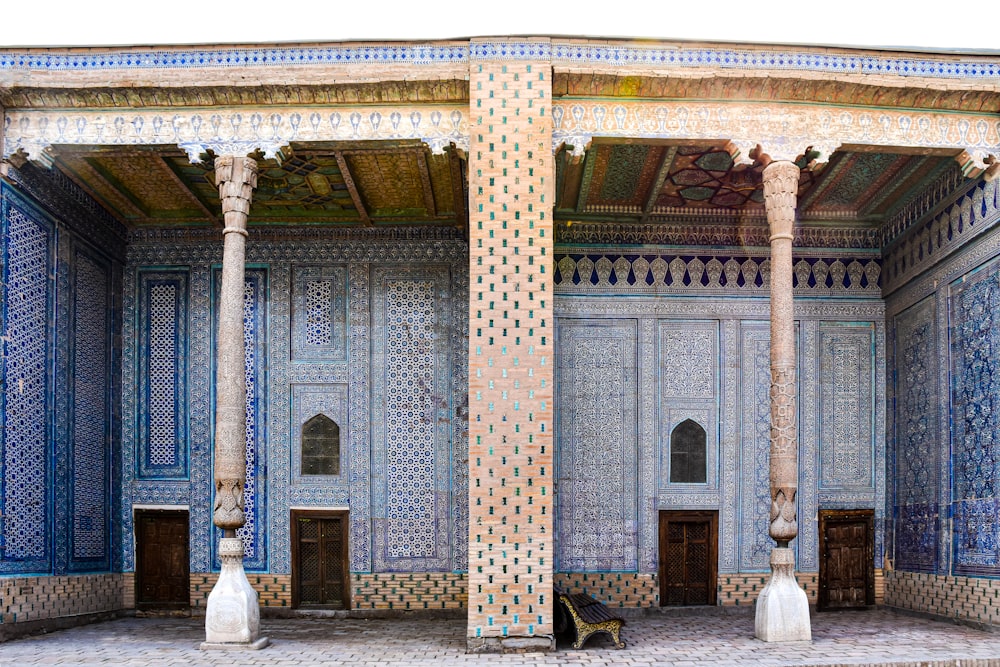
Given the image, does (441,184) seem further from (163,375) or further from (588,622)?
(588,622)

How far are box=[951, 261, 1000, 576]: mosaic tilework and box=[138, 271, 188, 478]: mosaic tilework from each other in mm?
7879

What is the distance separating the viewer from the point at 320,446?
396 inches

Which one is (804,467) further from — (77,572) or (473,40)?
(77,572)

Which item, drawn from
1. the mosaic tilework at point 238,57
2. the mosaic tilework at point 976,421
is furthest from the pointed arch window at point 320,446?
the mosaic tilework at point 976,421

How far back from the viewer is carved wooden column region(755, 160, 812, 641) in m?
7.57

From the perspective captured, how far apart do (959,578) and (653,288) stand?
164 inches

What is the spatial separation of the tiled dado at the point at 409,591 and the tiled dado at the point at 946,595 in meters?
4.61

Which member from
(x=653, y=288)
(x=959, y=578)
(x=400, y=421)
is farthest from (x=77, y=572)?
(x=959, y=578)

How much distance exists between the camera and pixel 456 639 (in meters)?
8.07

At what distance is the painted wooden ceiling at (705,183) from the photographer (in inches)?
346

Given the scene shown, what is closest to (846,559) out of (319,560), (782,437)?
(782,437)

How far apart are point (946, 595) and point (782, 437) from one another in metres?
2.72

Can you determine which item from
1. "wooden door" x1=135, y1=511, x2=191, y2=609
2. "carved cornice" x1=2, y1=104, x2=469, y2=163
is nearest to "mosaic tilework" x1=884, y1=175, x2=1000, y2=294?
"carved cornice" x1=2, y1=104, x2=469, y2=163

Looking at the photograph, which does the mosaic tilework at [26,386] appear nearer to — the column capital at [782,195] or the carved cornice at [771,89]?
the carved cornice at [771,89]
